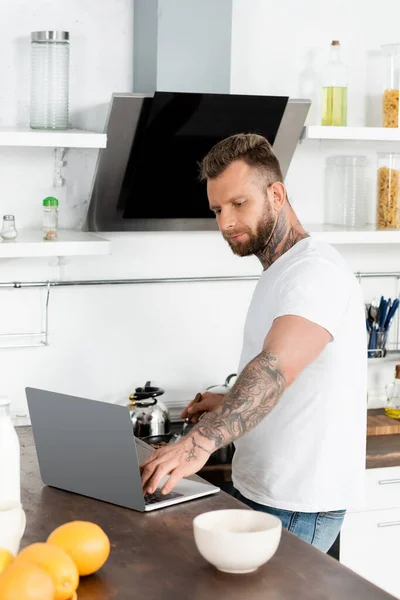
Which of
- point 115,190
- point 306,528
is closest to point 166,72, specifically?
point 115,190

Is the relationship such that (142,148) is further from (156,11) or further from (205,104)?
(156,11)

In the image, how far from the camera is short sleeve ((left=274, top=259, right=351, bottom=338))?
172 centimetres

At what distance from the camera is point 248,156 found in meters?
1.92

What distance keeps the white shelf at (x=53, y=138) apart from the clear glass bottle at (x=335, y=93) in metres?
0.80

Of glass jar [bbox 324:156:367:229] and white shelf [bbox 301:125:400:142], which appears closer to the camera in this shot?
white shelf [bbox 301:125:400:142]

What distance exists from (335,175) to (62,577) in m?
2.13

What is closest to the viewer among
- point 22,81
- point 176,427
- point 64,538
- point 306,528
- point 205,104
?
point 64,538

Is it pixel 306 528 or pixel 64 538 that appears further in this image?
pixel 306 528

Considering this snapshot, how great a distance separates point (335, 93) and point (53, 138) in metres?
0.97

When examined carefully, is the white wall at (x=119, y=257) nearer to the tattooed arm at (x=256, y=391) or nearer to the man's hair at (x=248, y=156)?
the man's hair at (x=248, y=156)

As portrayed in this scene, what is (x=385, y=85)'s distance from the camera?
2.99 meters

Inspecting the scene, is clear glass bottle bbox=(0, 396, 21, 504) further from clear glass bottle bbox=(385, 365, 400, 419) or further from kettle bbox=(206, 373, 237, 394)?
clear glass bottle bbox=(385, 365, 400, 419)

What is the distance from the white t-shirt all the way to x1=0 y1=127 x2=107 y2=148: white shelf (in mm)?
791

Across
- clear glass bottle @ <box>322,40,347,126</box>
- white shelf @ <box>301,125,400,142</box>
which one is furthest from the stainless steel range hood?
clear glass bottle @ <box>322,40,347,126</box>
